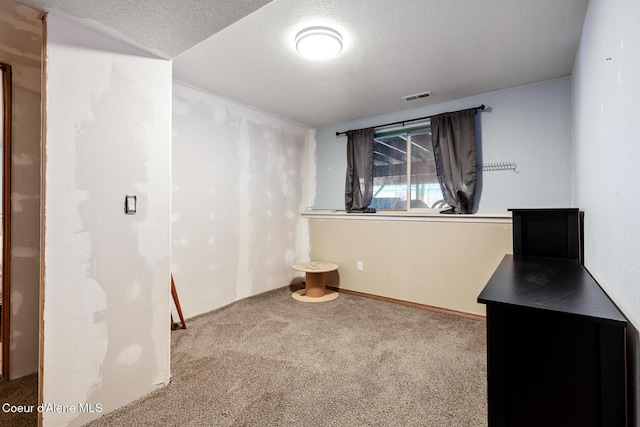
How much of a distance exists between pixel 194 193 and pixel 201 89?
1068 mm

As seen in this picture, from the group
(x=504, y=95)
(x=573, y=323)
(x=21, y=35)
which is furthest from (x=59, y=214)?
(x=504, y=95)

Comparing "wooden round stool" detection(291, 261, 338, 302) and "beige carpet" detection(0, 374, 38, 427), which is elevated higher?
"wooden round stool" detection(291, 261, 338, 302)

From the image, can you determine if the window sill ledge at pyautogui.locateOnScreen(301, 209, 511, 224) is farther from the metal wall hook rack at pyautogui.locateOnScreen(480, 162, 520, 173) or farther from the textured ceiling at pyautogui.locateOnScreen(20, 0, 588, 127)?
the textured ceiling at pyautogui.locateOnScreen(20, 0, 588, 127)

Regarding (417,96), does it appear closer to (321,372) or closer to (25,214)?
Result: (321,372)

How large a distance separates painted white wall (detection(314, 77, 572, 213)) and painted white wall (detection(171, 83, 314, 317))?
2.11m

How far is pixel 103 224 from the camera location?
1.53 metres

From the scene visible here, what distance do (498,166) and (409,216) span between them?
1.01 metres

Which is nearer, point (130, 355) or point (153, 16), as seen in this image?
point (153, 16)

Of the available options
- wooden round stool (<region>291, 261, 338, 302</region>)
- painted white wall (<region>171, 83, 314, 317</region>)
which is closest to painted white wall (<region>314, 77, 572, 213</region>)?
wooden round stool (<region>291, 261, 338, 302</region>)

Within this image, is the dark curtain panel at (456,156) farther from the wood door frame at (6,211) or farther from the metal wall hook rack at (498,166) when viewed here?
the wood door frame at (6,211)

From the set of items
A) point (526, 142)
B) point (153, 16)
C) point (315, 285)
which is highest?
point (153, 16)

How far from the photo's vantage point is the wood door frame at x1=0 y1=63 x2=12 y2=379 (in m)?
1.85

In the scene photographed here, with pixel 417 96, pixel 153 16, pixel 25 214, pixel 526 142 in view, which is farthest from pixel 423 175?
pixel 25 214

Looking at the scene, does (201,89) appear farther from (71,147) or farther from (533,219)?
(533,219)
